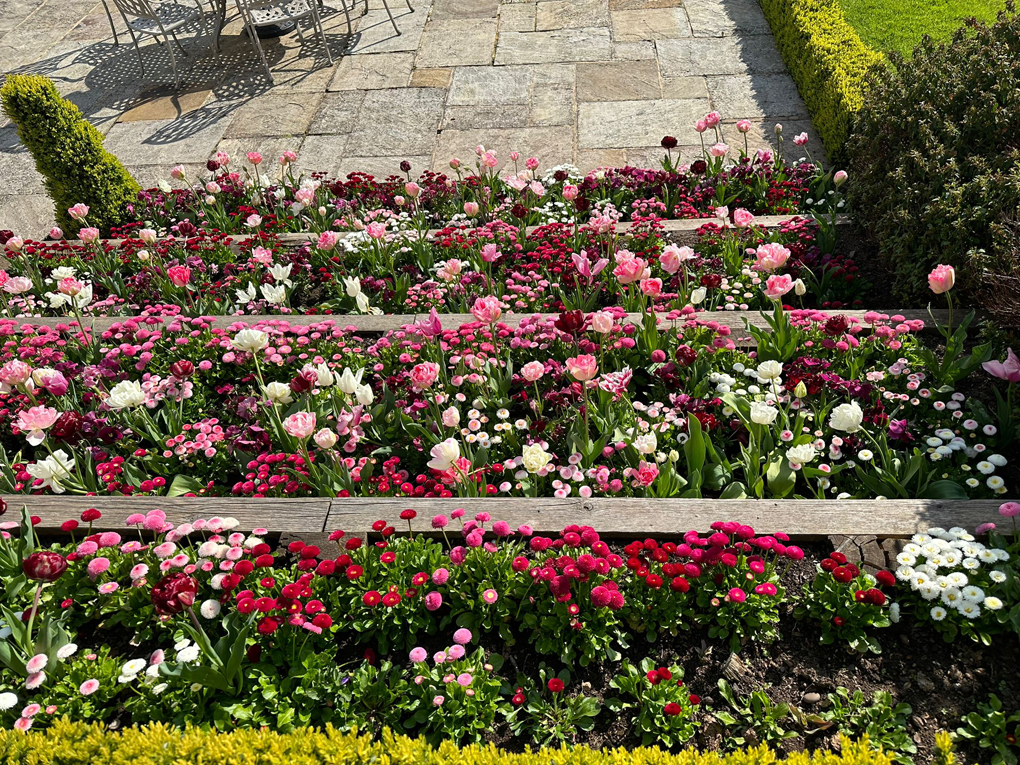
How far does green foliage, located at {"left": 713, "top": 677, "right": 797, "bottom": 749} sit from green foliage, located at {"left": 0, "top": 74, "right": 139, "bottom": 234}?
5.01 m

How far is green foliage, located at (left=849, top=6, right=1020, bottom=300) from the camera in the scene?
3.30 metres

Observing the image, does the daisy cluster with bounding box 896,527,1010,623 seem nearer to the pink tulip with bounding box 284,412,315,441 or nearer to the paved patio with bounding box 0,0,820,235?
the pink tulip with bounding box 284,412,315,441

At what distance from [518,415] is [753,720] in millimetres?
1572

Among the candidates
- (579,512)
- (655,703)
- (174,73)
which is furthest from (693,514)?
(174,73)

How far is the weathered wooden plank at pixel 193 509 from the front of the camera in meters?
2.67

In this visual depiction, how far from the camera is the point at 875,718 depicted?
2.05 m

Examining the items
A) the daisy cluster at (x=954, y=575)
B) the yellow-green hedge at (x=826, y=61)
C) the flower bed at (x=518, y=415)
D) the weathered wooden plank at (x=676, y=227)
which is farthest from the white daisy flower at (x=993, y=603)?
the yellow-green hedge at (x=826, y=61)

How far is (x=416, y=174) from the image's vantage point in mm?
5887

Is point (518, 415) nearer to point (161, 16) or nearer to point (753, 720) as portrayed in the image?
point (753, 720)

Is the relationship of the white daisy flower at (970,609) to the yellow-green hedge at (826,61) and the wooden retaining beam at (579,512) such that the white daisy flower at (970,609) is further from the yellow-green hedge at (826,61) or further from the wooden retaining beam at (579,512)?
the yellow-green hedge at (826,61)

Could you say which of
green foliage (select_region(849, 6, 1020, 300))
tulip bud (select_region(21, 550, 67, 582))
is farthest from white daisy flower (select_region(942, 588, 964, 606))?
tulip bud (select_region(21, 550, 67, 582))

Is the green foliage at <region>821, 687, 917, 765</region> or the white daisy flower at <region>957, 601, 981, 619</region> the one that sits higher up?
the white daisy flower at <region>957, 601, 981, 619</region>

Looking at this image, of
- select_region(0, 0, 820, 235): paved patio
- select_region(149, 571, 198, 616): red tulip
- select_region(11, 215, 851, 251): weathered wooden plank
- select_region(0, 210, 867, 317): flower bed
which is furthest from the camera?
select_region(0, 0, 820, 235): paved patio

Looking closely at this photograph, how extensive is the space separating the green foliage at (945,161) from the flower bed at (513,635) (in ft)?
5.12
